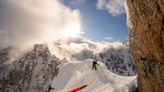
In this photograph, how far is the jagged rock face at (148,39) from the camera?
8.23 m

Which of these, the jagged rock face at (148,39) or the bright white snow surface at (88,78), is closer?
the jagged rock face at (148,39)

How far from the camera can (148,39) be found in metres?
9.07

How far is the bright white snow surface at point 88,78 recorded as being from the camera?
21.7 m

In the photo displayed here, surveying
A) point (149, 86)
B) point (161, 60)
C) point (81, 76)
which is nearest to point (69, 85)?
point (81, 76)

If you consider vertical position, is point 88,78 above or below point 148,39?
below

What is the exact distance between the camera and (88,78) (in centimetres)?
2445

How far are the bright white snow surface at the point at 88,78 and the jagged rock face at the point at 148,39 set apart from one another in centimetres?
869

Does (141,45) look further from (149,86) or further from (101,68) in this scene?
(101,68)

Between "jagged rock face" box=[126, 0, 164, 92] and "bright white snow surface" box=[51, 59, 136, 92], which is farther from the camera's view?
"bright white snow surface" box=[51, 59, 136, 92]

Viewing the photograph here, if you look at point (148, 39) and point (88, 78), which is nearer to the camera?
point (148, 39)

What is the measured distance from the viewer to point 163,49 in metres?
8.56

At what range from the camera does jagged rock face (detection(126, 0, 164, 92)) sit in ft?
27.0

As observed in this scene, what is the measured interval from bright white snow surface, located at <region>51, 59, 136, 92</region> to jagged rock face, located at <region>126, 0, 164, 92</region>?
28.5 ft

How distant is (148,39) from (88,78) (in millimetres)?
15762
